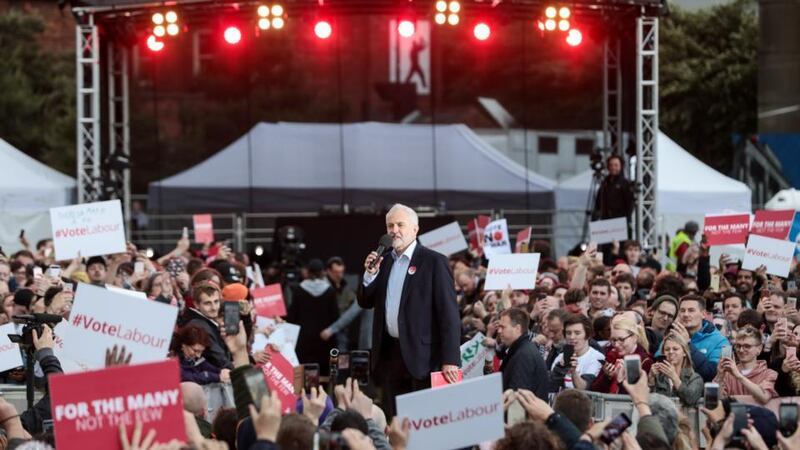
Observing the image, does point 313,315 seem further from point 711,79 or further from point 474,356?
point 711,79

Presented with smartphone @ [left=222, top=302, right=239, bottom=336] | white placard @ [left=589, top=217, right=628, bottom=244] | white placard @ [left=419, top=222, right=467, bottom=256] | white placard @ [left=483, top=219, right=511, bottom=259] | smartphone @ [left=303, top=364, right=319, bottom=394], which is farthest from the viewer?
white placard @ [left=589, top=217, right=628, bottom=244]

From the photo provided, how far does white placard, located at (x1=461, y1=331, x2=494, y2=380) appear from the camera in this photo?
41.8ft

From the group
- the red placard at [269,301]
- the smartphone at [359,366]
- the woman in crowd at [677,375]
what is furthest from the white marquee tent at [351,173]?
the smartphone at [359,366]

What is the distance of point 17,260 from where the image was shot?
19.8 m

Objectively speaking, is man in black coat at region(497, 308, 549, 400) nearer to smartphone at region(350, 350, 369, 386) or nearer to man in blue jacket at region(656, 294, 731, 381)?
man in blue jacket at region(656, 294, 731, 381)

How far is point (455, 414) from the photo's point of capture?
730 cm

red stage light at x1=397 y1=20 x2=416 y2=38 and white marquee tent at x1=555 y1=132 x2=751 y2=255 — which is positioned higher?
red stage light at x1=397 y1=20 x2=416 y2=38

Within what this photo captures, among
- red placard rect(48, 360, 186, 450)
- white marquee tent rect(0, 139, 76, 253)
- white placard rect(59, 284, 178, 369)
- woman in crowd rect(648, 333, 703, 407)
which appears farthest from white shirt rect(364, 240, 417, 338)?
white marquee tent rect(0, 139, 76, 253)

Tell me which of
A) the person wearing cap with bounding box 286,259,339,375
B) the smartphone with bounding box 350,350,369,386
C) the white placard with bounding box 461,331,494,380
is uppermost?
the smartphone with bounding box 350,350,369,386

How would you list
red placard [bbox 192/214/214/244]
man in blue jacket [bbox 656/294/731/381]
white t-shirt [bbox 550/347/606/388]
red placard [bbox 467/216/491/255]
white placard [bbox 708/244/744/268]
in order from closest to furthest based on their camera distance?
white t-shirt [bbox 550/347/606/388], man in blue jacket [bbox 656/294/731/381], white placard [bbox 708/244/744/268], red placard [bbox 467/216/491/255], red placard [bbox 192/214/214/244]

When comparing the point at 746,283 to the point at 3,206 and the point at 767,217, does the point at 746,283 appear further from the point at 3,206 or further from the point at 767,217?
the point at 3,206

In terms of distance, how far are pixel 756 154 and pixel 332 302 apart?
17.8 meters

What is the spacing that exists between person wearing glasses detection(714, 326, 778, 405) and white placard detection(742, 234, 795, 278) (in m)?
4.83

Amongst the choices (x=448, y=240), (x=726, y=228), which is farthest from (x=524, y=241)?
(x=726, y=228)
